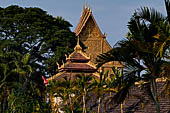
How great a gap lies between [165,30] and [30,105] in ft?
28.0

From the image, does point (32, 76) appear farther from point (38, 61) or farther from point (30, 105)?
point (30, 105)

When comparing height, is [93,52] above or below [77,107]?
above

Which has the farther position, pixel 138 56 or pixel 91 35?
pixel 91 35

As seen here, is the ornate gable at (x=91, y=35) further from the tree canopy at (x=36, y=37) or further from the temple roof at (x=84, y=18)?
the tree canopy at (x=36, y=37)

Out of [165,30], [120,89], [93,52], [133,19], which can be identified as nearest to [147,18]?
[133,19]

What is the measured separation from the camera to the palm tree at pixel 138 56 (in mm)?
10547

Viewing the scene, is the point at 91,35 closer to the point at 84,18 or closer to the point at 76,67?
the point at 84,18

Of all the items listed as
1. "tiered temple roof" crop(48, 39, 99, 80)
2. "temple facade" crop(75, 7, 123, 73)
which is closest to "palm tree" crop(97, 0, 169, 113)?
"tiered temple roof" crop(48, 39, 99, 80)

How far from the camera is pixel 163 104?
14.4 metres

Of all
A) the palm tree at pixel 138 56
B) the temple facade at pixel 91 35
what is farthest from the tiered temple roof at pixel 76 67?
the temple facade at pixel 91 35

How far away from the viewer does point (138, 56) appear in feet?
35.6

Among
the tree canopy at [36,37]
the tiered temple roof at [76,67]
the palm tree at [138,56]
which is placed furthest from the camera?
the tree canopy at [36,37]

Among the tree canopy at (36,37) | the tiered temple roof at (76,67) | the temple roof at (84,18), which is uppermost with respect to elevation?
the temple roof at (84,18)

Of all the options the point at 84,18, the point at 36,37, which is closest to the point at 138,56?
the point at 36,37
